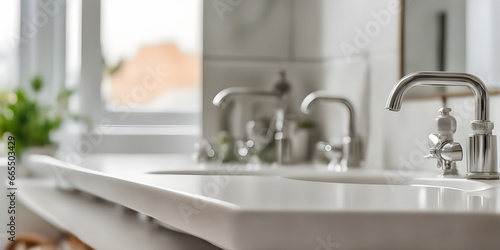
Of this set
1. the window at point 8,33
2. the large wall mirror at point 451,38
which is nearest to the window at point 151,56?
the window at point 8,33

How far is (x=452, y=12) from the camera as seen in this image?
3.64 feet

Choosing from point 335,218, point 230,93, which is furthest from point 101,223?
point 335,218

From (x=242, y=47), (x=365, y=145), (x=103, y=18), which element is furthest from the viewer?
(x=103, y=18)

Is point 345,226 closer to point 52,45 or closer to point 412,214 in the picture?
point 412,214

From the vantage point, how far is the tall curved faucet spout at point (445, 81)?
0.90 m

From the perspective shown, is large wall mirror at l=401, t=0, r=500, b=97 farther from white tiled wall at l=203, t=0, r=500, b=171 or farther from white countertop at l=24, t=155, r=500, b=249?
white countertop at l=24, t=155, r=500, b=249

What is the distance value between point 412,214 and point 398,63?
0.80 metres

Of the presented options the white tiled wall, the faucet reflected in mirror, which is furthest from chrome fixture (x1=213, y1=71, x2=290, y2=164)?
the white tiled wall

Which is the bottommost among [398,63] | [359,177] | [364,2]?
[359,177]

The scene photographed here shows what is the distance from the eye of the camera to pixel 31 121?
200 cm

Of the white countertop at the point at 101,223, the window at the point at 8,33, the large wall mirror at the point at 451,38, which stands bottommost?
the white countertop at the point at 101,223

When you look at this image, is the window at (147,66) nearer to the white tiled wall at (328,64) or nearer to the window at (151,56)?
the window at (151,56)

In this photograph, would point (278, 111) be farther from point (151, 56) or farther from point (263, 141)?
point (151, 56)

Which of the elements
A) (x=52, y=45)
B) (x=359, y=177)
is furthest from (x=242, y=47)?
(x=359, y=177)
